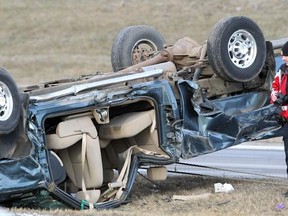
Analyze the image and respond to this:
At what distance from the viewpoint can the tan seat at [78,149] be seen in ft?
26.8

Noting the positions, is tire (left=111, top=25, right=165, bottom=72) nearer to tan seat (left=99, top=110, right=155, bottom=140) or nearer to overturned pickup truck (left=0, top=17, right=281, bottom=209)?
overturned pickup truck (left=0, top=17, right=281, bottom=209)

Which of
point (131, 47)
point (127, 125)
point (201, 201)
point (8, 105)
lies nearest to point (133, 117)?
point (127, 125)

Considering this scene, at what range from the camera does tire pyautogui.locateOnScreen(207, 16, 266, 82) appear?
30.1 feet

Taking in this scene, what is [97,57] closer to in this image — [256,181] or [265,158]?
[265,158]

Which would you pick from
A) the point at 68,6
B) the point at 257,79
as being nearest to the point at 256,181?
the point at 257,79

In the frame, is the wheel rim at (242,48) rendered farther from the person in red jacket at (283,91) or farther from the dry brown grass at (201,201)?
the dry brown grass at (201,201)

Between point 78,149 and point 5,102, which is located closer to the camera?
point 5,102

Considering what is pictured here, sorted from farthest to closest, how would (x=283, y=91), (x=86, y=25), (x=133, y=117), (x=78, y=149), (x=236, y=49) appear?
(x=86, y=25)
(x=236, y=49)
(x=133, y=117)
(x=283, y=91)
(x=78, y=149)

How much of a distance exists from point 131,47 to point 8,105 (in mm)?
3157

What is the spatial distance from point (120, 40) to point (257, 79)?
Result: 1.79 m

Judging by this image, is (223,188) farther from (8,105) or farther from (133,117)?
(8,105)

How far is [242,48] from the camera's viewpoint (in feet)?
31.1

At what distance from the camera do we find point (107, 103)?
329 inches

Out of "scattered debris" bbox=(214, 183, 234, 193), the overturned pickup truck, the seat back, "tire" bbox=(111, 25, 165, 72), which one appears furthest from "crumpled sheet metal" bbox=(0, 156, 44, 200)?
"tire" bbox=(111, 25, 165, 72)
